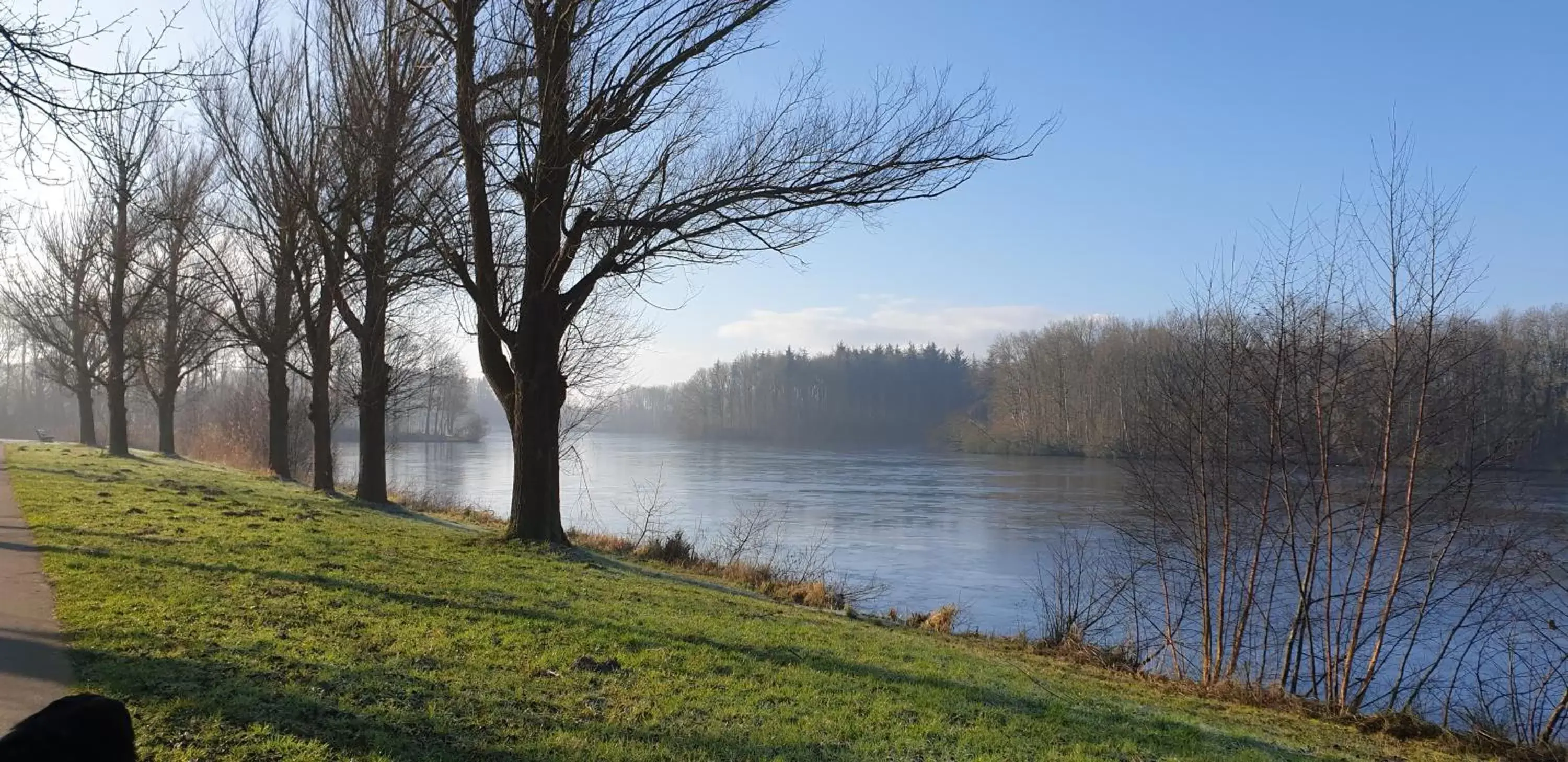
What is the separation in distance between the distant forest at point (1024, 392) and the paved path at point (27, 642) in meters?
10.6

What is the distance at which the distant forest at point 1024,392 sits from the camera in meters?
11.9

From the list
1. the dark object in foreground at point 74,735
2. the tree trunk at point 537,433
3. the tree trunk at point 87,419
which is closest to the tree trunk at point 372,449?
the tree trunk at point 537,433

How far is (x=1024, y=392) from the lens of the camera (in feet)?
202

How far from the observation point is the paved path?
4125mm

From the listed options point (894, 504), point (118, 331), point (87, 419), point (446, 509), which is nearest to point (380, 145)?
point (446, 509)

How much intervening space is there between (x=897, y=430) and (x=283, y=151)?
86.8 metres

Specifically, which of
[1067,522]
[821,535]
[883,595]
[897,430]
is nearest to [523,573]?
[883,595]

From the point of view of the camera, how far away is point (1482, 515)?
9.70 metres

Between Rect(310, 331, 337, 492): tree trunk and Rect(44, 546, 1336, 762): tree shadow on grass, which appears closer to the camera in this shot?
Rect(44, 546, 1336, 762): tree shadow on grass

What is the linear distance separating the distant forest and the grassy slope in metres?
5.42

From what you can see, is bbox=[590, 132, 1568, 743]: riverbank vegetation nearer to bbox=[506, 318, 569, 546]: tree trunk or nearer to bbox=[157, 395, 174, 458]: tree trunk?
bbox=[506, 318, 569, 546]: tree trunk

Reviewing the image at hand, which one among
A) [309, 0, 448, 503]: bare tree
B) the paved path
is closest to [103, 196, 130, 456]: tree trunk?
[309, 0, 448, 503]: bare tree

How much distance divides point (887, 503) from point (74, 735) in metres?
25.9

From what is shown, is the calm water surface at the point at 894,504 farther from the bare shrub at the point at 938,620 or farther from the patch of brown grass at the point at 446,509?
the patch of brown grass at the point at 446,509
